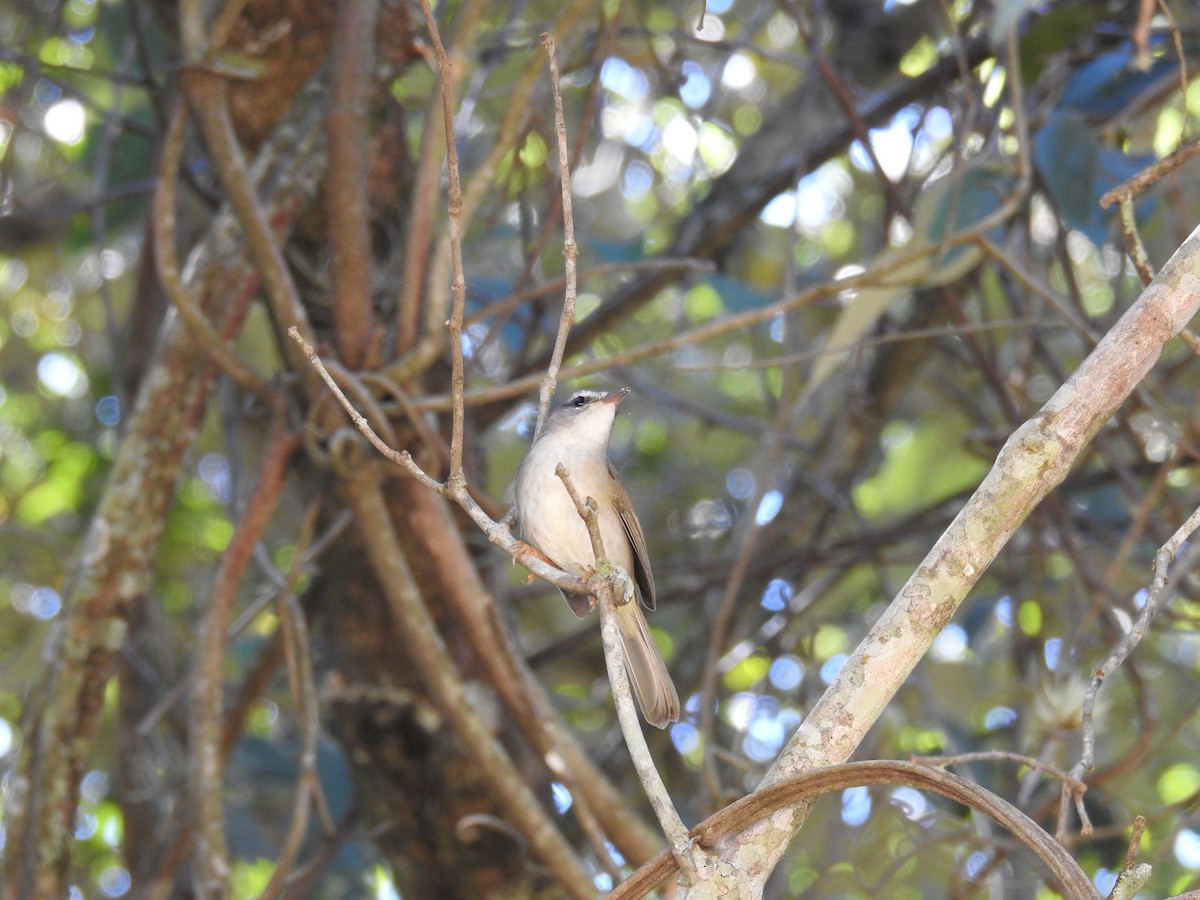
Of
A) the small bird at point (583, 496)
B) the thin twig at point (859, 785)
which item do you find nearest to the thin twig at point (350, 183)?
the small bird at point (583, 496)

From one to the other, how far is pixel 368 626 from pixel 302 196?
1389mm

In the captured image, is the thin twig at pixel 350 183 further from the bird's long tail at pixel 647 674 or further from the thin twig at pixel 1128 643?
the thin twig at pixel 1128 643

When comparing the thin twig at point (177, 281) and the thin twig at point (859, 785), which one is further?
the thin twig at point (177, 281)

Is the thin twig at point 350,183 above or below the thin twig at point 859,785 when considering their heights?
above

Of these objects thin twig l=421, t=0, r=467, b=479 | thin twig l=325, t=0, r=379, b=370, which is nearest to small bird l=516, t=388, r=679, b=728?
thin twig l=325, t=0, r=379, b=370

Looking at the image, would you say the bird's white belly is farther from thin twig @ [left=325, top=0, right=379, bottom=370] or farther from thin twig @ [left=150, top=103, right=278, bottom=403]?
thin twig @ [left=150, top=103, right=278, bottom=403]

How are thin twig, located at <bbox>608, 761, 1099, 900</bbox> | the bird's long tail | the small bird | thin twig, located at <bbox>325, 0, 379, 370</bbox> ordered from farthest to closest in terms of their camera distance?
1. the small bird
2. the bird's long tail
3. thin twig, located at <bbox>325, 0, 379, 370</bbox>
4. thin twig, located at <bbox>608, 761, 1099, 900</bbox>

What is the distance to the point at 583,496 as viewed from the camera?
4.32 metres

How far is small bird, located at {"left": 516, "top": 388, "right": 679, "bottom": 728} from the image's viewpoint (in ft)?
13.9

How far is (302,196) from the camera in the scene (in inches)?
165

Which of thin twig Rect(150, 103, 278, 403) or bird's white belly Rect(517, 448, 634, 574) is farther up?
thin twig Rect(150, 103, 278, 403)

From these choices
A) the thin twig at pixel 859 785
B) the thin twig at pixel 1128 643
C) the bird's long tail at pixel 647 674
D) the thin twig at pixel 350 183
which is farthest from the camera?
the bird's long tail at pixel 647 674

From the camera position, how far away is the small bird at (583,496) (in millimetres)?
4250

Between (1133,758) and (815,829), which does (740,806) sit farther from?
(815,829)
